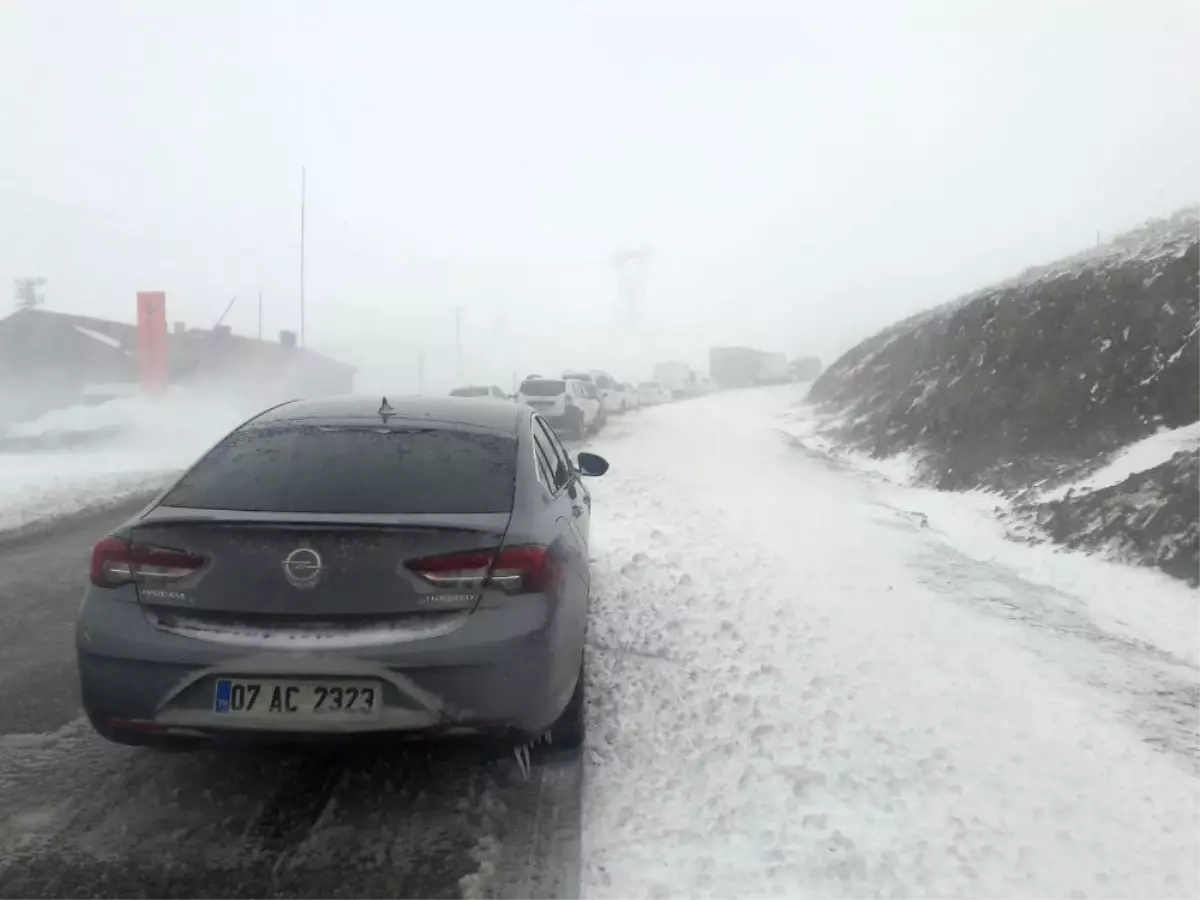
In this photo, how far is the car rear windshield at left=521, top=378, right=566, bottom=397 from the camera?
20984 mm

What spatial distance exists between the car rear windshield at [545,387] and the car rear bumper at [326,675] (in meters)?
17.7

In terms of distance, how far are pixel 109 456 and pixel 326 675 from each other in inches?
729

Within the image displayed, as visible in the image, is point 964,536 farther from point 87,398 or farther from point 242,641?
point 87,398

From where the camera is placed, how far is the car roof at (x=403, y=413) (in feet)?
14.1

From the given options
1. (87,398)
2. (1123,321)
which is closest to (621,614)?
(1123,321)

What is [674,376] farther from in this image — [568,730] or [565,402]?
[568,730]

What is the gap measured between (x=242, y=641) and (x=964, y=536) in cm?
784

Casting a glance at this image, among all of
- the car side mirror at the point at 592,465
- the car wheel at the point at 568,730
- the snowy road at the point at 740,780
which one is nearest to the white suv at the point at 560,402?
the car side mirror at the point at 592,465

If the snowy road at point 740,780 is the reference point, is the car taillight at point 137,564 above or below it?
above

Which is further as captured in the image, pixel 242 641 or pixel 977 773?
pixel 977 773

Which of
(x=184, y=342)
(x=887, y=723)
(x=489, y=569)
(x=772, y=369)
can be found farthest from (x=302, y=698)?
(x=772, y=369)

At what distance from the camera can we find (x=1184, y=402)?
8578 millimetres

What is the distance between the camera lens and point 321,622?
10.3 ft

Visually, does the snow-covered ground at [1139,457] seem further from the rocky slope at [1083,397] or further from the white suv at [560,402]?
the white suv at [560,402]
